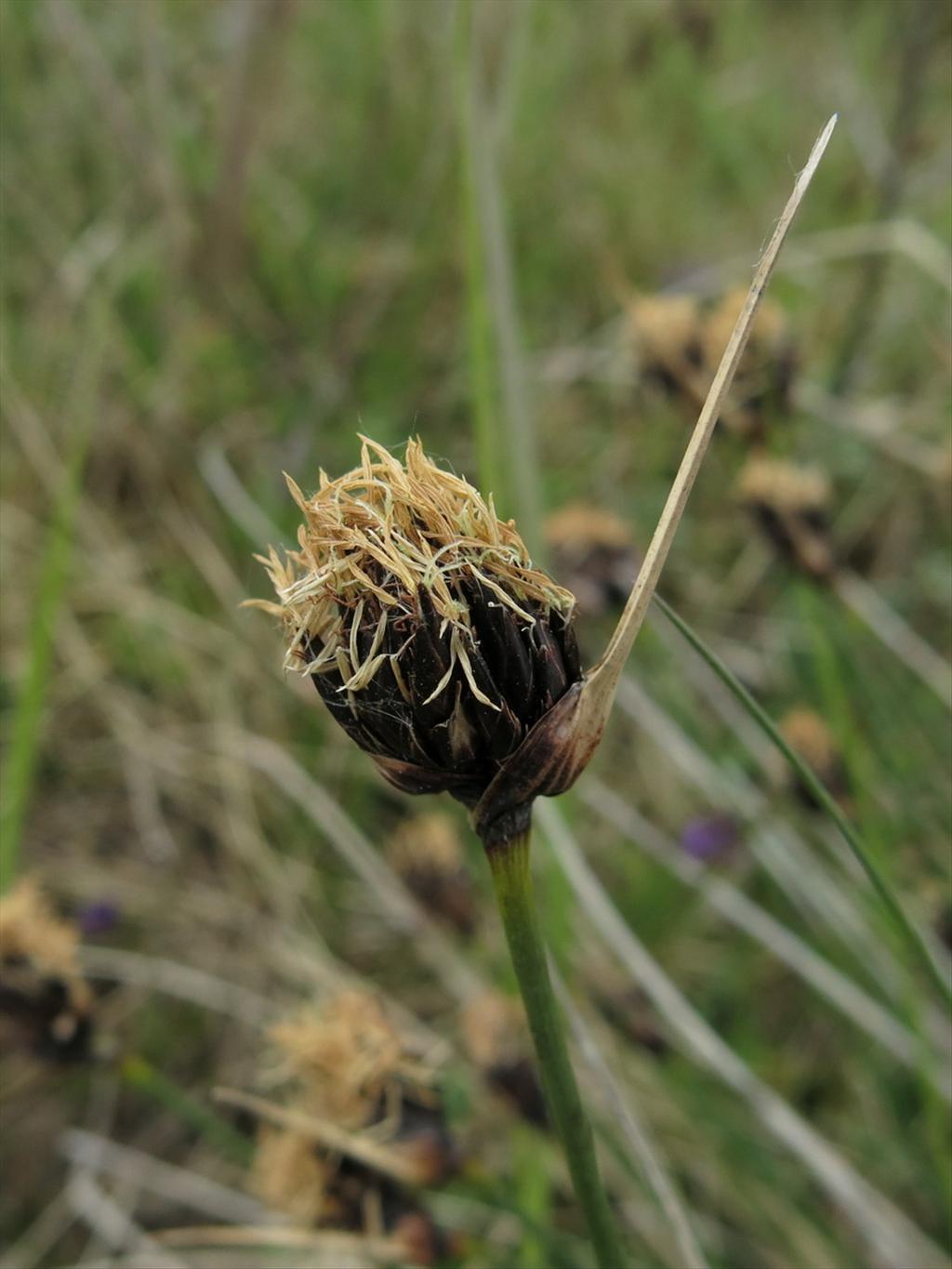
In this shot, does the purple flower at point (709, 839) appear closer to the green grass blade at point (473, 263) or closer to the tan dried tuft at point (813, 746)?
the tan dried tuft at point (813, 746)

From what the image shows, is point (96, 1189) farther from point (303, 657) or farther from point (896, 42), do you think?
A: point (896, 42)

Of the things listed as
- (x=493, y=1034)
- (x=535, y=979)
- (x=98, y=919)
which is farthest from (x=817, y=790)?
(x=98, y=919)

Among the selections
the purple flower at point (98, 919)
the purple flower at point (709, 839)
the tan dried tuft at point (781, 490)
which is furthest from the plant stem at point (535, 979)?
the purple flower at point (98, 919)

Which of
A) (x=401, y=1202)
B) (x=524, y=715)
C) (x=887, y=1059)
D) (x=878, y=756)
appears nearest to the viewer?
(x=524, y=715)

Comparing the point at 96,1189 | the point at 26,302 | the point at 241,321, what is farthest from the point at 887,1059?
the point at 26,302

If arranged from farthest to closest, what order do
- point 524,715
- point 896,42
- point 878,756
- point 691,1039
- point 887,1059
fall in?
1. point 896,42
2. point 878,756
3. point 887,1059
4. point 691,1039
5. point 524,715
